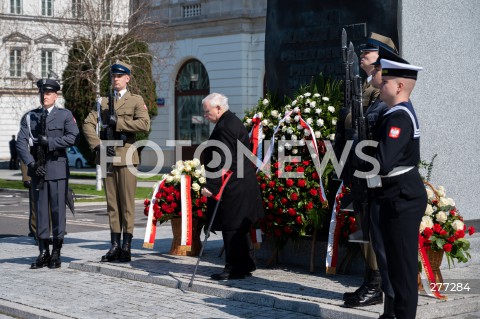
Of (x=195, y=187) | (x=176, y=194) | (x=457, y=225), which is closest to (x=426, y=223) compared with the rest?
(x=457, y=225)

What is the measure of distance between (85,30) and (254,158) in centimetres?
2076

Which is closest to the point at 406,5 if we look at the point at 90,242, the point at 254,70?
the point at 90,242

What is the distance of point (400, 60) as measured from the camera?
6.43m

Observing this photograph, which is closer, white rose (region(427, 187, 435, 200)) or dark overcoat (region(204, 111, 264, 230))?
white rose (region(427, 187, 435, 200))

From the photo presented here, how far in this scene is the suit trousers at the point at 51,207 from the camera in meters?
10.6

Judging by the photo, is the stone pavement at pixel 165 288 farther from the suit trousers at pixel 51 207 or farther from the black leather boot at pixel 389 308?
the black leather boot at pixel 389 308

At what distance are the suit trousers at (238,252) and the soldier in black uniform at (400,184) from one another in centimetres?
299

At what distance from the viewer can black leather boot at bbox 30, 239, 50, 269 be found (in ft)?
34.8

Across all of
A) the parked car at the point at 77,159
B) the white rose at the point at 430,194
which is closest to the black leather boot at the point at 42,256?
the white rose at the point at 430,194

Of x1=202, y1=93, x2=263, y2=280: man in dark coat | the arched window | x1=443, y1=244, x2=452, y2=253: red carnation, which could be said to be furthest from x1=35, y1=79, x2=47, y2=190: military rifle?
the arched window

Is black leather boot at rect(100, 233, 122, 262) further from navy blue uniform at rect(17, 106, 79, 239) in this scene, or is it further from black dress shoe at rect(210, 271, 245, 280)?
black dress shoe at rect(210, 271, 245, 280)

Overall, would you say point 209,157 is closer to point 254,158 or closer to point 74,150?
point 254,158

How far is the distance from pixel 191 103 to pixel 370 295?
33.8 metres

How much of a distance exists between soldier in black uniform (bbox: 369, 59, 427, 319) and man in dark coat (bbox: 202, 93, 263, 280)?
295 centimetres
